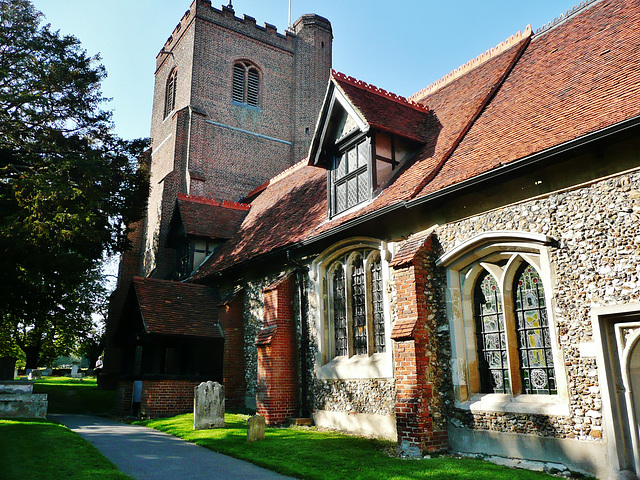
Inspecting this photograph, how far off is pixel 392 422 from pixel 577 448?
373cm

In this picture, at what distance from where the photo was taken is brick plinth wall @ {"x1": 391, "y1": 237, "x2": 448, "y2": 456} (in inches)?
360

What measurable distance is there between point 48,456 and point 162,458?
179cm

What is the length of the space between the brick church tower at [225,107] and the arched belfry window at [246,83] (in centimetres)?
5

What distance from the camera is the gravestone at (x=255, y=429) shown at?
10.4m

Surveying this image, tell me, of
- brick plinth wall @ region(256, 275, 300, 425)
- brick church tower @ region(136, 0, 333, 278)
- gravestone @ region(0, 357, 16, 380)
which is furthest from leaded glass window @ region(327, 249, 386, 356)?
brick church tower @ region(136, 0, 333, 278)

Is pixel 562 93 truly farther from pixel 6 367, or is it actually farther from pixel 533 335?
pixel 6 367

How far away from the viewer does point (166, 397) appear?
15.0m

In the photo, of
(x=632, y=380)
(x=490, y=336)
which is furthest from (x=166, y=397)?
(x=632, y=380)

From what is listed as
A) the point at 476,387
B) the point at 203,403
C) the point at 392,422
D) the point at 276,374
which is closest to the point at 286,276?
the point at 276,374

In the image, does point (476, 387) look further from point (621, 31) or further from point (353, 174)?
point (621, 31)

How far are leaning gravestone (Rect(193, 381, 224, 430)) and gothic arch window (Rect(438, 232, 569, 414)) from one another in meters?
5.66

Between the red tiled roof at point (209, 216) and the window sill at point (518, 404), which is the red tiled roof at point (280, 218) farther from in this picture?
the window sill at point (518, 404)

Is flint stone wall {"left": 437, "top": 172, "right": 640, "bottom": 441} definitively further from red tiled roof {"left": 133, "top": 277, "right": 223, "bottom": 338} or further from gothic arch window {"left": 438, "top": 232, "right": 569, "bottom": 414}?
red tiled roof {"left": 133, "top": 277, "right": 223, "bottom": 338}

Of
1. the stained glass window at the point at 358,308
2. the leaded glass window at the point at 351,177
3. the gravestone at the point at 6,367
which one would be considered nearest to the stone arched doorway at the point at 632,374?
the stained glass window at the point at 358,308
